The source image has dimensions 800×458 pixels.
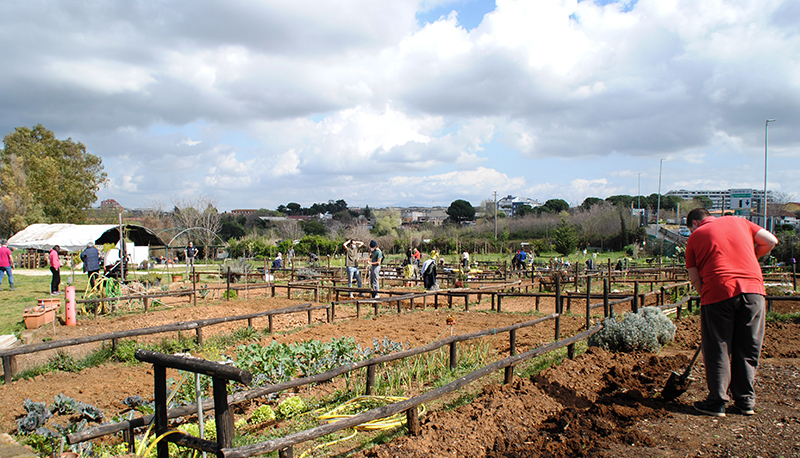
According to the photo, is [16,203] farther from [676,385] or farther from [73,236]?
[676,385]

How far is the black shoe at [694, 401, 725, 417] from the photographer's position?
12.1 feet

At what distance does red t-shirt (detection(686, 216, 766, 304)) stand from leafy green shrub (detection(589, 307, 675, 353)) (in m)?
2.23

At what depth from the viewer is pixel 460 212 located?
324 feet

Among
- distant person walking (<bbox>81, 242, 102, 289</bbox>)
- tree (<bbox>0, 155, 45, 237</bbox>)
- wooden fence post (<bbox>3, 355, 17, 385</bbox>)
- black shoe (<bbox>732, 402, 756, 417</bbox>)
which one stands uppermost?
tree (<bbox>0, 155, 45, 237</bbox>)

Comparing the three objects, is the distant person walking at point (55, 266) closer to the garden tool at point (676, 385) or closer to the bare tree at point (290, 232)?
the garden tool at point (676, 385)

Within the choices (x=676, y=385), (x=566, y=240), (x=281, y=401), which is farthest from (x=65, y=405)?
(x=566, y=240)

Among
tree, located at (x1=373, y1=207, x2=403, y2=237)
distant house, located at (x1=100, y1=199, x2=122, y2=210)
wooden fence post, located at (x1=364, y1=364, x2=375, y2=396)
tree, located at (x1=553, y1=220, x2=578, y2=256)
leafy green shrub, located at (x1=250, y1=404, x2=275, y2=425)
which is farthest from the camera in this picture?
tree, located at (x1=373, y1=207, x2=403, y2=237)

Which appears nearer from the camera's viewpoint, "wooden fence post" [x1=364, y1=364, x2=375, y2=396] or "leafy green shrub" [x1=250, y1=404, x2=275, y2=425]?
"leafy green shrub" [x1=250, y1=404, x2=275, y2=425]

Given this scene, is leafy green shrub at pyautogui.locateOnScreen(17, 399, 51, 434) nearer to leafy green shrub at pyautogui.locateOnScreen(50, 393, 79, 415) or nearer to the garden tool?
leafy green shrub at pyautogui.locateOnScreen(50, 393, 79, 415)

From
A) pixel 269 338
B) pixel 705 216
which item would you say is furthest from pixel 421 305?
pixel 705 216

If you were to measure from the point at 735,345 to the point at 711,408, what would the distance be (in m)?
0.53

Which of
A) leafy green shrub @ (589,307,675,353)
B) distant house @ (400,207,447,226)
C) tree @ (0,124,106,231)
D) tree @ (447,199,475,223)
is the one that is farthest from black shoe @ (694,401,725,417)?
tree @ (447,199,475,223)

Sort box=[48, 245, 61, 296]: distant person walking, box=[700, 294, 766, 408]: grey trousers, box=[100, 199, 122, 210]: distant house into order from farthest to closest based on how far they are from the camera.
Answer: box=[100, 199, 122, 210]: distant house, box=[48, 245, 61, 296]: distant person walking, box=[700, 294, 766, 408]: grey trousers

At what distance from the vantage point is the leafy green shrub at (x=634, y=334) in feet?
19.5
